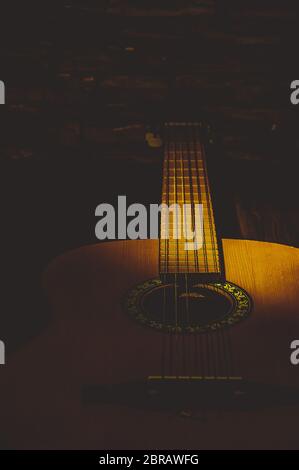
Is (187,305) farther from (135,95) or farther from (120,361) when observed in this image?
(135,95)

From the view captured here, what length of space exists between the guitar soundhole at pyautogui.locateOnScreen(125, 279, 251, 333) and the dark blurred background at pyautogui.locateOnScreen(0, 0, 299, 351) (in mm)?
1152

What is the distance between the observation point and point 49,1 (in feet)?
8.20

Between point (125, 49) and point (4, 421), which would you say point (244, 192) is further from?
point (4, 421)

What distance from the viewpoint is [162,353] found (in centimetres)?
96

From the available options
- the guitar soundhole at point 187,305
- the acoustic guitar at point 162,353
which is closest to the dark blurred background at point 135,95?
the acoustic guitar at point 162,353

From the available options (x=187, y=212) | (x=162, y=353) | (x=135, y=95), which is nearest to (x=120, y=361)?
(x=162, y=353)

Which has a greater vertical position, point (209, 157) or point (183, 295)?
point (209, 157)

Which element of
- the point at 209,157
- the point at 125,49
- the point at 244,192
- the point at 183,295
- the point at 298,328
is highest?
the point at 125,49

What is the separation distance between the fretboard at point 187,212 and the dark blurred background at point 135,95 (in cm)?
62

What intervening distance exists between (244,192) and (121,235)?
2.36ft

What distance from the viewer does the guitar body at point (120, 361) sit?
0.79 meters

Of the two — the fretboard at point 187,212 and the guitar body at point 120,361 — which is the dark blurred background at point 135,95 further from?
the guitar body at point 120,361

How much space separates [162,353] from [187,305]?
168 mm
